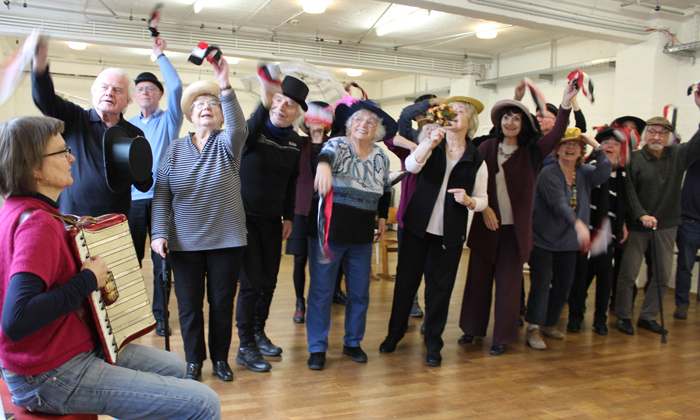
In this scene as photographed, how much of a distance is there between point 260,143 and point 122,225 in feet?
4.36

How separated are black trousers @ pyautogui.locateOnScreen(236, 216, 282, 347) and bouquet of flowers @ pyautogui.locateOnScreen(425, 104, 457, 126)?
1097 millimetres

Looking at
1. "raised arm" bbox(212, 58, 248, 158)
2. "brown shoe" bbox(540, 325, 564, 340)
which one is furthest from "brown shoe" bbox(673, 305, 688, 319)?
"raised arm" bbox(212, 58, 248, 158)

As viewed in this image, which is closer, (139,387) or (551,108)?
(139,387)

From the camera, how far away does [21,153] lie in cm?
142

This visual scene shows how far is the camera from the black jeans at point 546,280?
3.68 meters

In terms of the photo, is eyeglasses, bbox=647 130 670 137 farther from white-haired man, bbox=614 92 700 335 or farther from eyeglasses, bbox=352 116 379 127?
eyeglasses, bbox=352 116 379 127

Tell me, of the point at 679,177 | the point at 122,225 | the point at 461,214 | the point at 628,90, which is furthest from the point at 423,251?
the point at 628,90

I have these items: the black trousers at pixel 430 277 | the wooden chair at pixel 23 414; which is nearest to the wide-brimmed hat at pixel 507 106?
the black trousers at pixel 430 277

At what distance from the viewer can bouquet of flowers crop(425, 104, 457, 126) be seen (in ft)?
9.76

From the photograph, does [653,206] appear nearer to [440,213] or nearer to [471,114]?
[471,114]

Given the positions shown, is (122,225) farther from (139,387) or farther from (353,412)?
(353,412)

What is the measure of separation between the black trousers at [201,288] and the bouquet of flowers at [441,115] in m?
1.34

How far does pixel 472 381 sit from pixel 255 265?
4.69 feet

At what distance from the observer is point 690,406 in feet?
8.92
